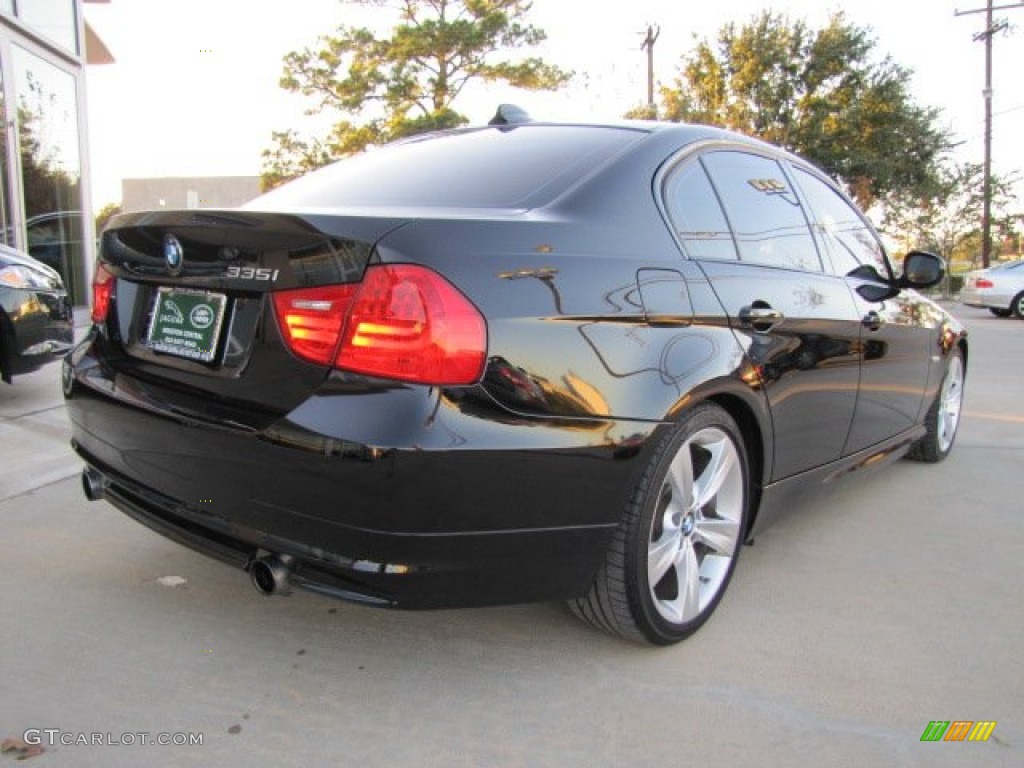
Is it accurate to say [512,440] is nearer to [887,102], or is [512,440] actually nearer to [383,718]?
[383,718]

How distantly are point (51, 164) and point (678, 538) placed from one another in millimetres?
11250

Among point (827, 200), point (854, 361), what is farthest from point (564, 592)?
point (827, 200)

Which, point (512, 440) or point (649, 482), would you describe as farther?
point (649, 482)

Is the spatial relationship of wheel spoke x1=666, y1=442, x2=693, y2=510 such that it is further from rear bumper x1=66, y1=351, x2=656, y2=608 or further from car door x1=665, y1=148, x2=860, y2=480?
car door x1=665, y1=148, x2=860, y2=480

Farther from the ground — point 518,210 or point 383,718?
point 518,210

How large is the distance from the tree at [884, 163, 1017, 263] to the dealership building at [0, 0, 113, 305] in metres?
23.8

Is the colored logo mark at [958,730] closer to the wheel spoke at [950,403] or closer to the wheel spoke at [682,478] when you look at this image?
the wheel spoke at [682,478]

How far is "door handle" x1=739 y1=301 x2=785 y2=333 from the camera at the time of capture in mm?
2608

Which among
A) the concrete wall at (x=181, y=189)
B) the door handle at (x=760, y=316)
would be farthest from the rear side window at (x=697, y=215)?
the concrete wall at (x=181, y=189)

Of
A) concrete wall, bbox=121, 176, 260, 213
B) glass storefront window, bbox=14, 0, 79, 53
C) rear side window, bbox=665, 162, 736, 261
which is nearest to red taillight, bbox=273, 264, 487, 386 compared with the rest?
rear side window, bbox=665, 162, 736, 261

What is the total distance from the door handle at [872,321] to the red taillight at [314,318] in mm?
2306

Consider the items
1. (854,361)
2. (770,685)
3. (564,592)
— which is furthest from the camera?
(854,361)

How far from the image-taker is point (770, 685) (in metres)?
2.34

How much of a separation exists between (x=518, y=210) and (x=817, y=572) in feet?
6.10
